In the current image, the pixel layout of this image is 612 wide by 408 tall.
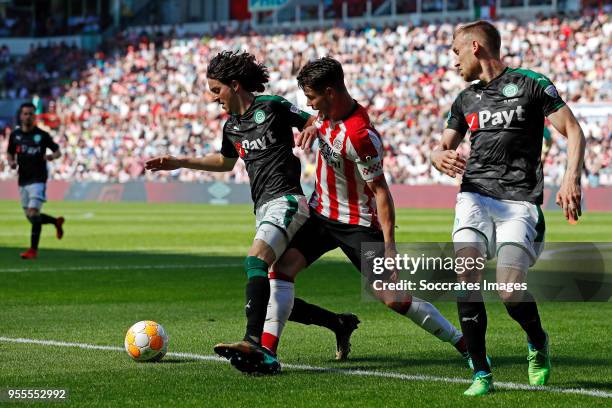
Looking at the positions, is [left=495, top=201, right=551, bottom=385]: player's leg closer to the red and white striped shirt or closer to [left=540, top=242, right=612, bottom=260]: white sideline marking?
the red and white striped shirt

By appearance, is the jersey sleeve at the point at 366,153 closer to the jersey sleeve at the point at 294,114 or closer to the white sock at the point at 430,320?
the jersey sleeve at the point at 294,114

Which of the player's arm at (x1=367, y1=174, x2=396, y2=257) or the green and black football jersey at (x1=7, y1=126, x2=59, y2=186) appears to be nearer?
the player's arm at (x1=367, y1=174, x2=396, y2=257)

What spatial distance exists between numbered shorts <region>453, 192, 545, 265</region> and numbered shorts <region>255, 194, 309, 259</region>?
4.32 ft

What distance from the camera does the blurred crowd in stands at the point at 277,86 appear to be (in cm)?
3978

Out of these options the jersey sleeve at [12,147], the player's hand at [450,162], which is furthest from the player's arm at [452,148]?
the jersey sleeve at [12,147]

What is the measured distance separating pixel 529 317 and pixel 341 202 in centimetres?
160

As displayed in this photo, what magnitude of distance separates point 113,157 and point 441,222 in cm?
2270

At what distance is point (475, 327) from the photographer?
669 cm

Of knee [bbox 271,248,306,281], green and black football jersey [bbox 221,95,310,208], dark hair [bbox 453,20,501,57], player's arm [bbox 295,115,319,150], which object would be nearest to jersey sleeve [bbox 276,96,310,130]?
A: green and black football jersey [bbox 221,95,310,208]

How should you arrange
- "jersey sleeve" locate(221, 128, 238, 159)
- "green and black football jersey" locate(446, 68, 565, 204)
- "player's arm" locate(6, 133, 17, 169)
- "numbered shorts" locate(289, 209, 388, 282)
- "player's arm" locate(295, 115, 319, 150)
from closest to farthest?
1. "green and black football jersey" locate(446, 68, 565, 204)
2. "player's arm" locate(295, 115, 319, 150)
3. "numbered shorts" locate(289, 209, 388, 282)
4. "jersey sleeve" locate(221, 128, 238, 159)
5. "player's arm" locate(6, 133, 17, 169)

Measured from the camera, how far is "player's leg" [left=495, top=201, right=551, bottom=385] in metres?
6.75

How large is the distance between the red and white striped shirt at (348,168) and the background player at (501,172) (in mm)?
525

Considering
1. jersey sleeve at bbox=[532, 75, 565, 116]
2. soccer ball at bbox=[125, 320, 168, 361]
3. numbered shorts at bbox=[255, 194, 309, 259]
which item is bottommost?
soccer ball at bbox=[125, 320, 168, 361]

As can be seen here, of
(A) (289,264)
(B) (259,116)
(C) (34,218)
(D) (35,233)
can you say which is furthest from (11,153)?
(A) (289,264)
